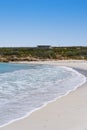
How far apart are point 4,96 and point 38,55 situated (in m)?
71.8

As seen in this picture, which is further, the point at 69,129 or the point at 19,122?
the point at 19,122

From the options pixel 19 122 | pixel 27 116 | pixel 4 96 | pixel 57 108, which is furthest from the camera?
pixel 4 96

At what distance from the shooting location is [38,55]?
85.0 metres

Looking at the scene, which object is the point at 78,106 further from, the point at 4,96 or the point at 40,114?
the point at 4,96

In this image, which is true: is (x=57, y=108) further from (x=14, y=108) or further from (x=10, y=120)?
(x=10, y=120)

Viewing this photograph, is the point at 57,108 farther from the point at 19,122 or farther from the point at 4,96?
the point at 4,96

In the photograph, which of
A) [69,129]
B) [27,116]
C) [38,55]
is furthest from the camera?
[38,55]

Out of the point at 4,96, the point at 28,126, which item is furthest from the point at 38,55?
the point at 28,126

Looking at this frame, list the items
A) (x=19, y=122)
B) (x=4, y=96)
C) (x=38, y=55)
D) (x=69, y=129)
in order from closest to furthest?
(x=69, y=129)
(x=19, y=122)
(x=4, y=96)
(x=38, y=55)

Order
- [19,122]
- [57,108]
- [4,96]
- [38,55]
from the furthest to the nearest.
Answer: [38,55] < [4,96] < [57,108] < [19,122]

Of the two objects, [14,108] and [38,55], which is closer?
[14,108]

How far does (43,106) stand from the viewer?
10648 mm

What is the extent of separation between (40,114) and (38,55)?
7582cm

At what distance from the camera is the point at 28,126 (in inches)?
309
